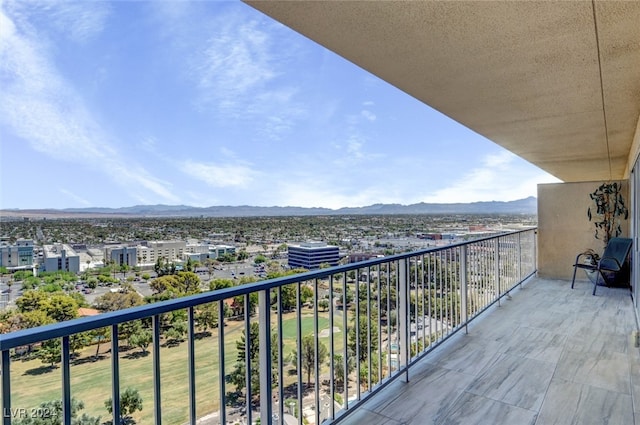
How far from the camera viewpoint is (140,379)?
138 cm

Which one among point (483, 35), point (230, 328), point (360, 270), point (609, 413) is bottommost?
point (609, 413)

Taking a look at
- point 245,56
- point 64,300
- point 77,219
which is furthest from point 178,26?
point 64,300

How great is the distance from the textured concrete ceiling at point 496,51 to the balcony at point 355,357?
136cm

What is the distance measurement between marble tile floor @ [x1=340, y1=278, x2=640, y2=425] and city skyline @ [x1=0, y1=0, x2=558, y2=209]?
2.44 m

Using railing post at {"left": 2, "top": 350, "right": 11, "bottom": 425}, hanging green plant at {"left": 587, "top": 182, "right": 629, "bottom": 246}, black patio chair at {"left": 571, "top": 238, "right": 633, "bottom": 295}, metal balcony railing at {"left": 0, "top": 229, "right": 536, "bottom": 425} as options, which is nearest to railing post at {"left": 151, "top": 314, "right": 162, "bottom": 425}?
metal balcony railing at {"left": 0, "top": 229, "right": 536, "bottom": 425}

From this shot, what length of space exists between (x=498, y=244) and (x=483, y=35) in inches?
149

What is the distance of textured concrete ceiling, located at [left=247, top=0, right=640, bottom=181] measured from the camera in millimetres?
1699

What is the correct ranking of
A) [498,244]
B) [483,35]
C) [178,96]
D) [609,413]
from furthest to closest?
[178,96]
[498,244]
[609,413]
[483,35]

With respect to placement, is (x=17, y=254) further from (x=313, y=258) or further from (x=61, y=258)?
(x=313, y=258)

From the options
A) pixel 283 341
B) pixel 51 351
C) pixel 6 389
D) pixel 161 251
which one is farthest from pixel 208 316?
pixel 161 251

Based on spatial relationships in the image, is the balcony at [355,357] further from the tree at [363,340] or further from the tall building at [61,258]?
the tall building at [61,258]

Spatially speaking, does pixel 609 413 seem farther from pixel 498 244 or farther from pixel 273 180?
pixel 273 180

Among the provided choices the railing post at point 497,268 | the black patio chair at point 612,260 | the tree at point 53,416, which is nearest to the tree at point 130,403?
the tree at point 53,416

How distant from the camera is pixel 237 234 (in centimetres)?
710
